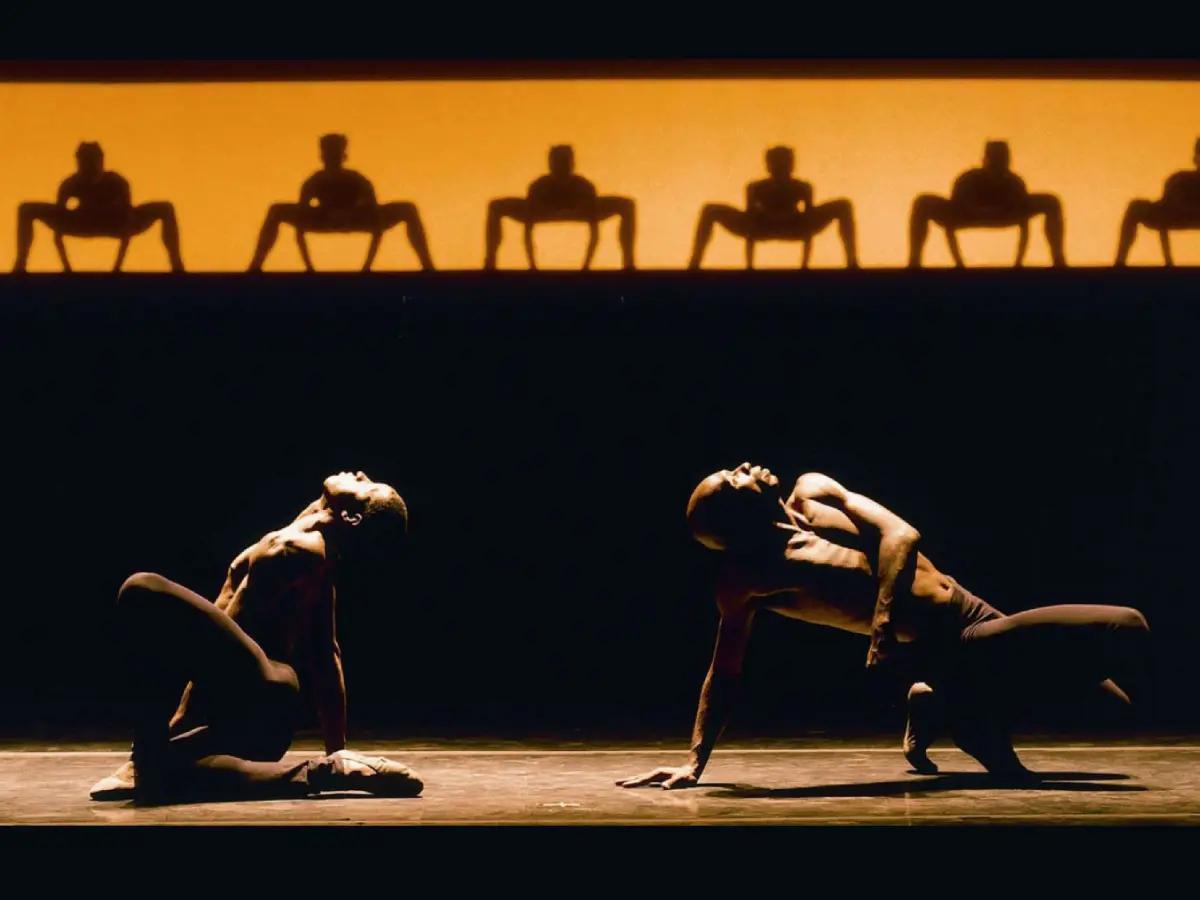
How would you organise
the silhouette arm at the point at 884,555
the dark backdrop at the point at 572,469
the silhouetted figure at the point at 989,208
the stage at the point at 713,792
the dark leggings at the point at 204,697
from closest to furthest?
the stage at the point at 713,792 → the dark leggings at the point at 204,697 → the silhouette arm at the point at 884,555 → the silhouetted figure at the point at 989,208 → the dark backdrop at the point at 572,469

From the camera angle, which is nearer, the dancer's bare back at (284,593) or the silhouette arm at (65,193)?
the dancer's bare back at (284,593)

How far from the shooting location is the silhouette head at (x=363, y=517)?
5215mm

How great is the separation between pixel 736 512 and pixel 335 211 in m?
2.09

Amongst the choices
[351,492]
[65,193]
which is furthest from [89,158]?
[351,492]

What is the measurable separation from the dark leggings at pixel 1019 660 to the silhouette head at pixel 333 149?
2.71m

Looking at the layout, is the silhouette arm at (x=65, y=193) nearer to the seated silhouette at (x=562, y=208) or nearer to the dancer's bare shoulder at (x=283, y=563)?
the seated silhouette at (x=562, y=208)

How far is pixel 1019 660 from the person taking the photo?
530 cm

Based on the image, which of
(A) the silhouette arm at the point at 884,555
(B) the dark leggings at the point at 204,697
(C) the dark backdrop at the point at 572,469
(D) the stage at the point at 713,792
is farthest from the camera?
(C) the dark backdrop at the point at 572,469

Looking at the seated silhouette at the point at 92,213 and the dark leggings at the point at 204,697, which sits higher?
the seated silhouette at the point at 92,213

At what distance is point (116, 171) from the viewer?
6.49m

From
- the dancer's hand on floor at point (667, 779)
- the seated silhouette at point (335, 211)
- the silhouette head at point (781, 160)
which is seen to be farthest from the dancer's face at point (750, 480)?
the seated silhouette at point (335, 211)
